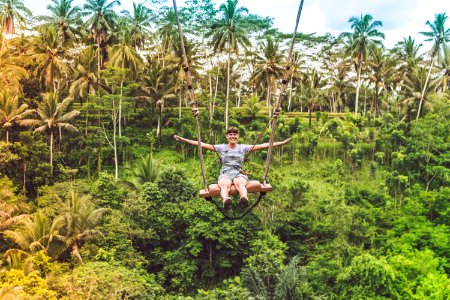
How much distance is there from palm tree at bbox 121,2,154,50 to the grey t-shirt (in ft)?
112

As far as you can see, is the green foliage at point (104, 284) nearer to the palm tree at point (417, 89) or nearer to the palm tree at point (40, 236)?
the palm tree at point (40, 236)

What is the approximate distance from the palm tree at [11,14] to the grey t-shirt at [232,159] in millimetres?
34081

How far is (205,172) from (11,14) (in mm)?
23414

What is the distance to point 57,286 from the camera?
1761 cm

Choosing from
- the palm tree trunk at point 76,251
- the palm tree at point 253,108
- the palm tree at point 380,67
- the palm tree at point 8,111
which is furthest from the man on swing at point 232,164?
the palm tree at point 380,67

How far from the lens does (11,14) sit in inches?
1441

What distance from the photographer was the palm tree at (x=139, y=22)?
3966 cm

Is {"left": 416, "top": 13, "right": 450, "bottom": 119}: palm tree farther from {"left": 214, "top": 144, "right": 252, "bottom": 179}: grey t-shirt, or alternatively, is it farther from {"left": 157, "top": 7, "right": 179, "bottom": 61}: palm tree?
{"left": 214, "top": 144, "right": 252, "bottom": 179}: grey t-shirt

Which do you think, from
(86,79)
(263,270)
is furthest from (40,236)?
(86,79)

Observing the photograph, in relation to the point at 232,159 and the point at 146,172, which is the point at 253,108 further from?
the point at 232,159

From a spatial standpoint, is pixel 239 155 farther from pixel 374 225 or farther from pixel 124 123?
pixel 124 123

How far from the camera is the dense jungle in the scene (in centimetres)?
2014

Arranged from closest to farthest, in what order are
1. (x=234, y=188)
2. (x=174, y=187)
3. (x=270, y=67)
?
(x=234, y=188)
(x=174, y=187)
(x=270, y=67)

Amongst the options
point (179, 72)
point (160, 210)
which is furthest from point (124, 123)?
point (160, 210)
